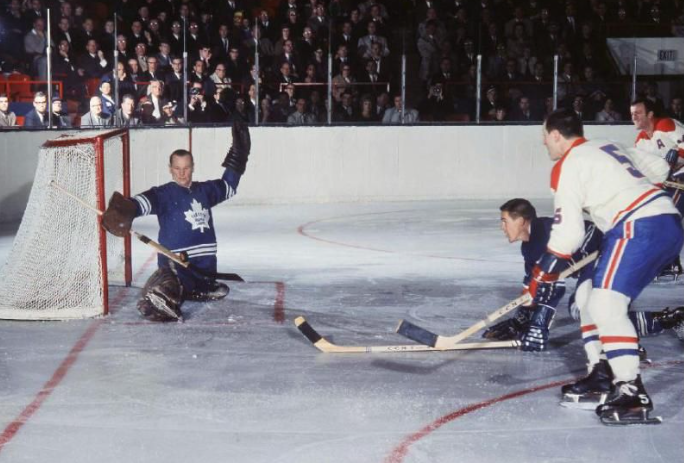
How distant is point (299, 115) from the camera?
1338 centimetres

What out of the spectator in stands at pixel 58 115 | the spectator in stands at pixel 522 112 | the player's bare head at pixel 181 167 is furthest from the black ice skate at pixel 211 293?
the spectator in stands at pixel 522 112

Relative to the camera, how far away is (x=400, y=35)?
15219 millimetres

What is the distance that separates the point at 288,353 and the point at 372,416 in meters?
1.24

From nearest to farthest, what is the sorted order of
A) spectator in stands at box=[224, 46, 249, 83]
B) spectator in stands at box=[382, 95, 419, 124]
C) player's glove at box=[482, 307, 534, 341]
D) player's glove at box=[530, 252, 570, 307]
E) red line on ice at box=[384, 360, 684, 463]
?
1. red line on ice at box=[384, 360, 684, 463]
2. player's glove at box=[530, 252, 570, 307]
3. player's glove at box=[482, 307, 534, 341]
4. spectator in stands at box=[224, 46, 249, 83]
5. spectator in stands at box=[382, 95, 419, 124]

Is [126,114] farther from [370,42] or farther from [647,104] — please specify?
[647,104]

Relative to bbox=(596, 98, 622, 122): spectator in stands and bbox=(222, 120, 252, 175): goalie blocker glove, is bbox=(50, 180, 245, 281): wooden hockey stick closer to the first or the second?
bbox=(222, 120, 252, 175): goalie blocker glove

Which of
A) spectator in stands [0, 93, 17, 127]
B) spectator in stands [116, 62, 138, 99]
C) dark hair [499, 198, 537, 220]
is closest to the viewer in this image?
dark hair [499, 198, 537, 220]

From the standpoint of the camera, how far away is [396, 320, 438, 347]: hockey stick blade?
5390mm

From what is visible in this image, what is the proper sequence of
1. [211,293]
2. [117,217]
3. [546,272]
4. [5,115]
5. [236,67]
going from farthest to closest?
1. [236,67]
2. [5,115]
3. [211,293]
4. [117,217]
5. [546,272]

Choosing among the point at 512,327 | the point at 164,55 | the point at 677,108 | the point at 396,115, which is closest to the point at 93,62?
the point at 164,55

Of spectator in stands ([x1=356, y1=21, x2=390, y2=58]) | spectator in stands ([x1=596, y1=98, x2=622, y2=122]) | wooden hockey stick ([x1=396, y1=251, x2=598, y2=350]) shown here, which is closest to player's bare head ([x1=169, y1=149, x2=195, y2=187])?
wooden hockey stick ([x1=396, y1=251, x2=598, y2=350])

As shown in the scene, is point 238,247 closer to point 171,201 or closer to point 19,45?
point 171,201

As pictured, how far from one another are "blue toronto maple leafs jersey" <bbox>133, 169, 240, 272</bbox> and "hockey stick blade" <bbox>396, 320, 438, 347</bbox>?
2.00 meters

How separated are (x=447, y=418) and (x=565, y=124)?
1.26 meters
